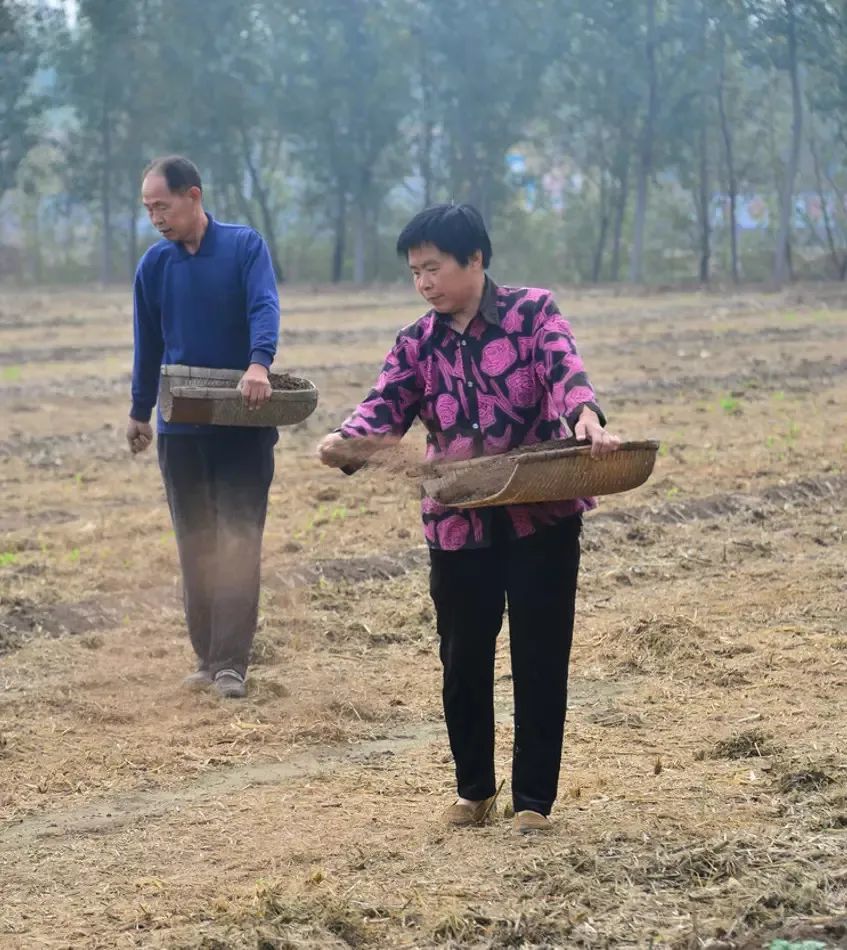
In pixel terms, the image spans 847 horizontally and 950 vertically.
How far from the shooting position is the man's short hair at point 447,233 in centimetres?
440

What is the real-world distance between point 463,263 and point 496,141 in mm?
42319

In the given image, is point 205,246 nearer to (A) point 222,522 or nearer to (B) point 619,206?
(A) point 222,522

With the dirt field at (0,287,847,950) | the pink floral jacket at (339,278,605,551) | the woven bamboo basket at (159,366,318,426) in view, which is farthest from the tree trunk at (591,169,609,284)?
the pink floral jacket at (339,278,605,551)

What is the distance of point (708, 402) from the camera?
15938 millimetres

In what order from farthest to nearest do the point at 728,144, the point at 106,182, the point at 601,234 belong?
the point at 601,234
the point at 106,182
the point at 728,144

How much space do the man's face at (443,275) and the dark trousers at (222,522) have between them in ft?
7.22

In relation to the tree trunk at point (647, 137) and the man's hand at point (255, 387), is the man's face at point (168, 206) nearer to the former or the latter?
the man's hand at point (255, 387)

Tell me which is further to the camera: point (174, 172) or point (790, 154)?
point (790, 154)

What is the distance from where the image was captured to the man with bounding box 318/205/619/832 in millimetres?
4449

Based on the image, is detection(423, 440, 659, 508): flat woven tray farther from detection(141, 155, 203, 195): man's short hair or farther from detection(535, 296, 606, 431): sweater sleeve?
detection(141, 155, 203, 195): man's short hair


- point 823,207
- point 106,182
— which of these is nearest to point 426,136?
point 106,182

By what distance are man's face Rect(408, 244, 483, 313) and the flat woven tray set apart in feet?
1.49

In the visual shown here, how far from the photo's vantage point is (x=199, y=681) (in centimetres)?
669

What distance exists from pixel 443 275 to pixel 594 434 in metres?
0.62
